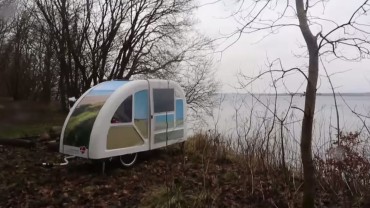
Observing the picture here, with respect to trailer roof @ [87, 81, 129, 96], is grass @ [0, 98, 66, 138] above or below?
below

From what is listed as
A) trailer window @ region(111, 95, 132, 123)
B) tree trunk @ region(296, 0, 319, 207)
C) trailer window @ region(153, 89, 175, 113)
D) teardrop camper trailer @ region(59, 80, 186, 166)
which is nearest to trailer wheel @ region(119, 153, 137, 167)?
teardrop camper trailer @ region(59, 80, 186, 166)

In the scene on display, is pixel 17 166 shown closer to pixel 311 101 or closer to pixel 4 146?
pixel 4 146

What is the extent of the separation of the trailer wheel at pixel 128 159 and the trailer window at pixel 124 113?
888mm

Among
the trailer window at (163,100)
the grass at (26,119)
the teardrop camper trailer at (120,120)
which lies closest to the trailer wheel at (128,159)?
the teardrop camper trailer at (120,120)

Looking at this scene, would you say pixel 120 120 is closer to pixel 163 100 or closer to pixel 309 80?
pixel 163 100

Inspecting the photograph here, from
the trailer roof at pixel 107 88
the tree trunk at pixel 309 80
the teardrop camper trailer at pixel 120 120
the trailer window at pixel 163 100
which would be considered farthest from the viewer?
the trailer window at pixel 163 100

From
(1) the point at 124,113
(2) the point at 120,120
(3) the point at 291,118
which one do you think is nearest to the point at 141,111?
(1) the point at 124,113

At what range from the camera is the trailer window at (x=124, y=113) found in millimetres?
8617

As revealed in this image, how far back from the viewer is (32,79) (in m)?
27.7

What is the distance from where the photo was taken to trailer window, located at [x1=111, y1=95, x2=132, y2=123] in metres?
8.62

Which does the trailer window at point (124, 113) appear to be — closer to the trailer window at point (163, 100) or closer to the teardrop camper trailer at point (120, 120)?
the teardrop camper trailer at point (120, 120)

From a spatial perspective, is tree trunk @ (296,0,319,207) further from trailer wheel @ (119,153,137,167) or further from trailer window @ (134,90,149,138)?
trailer wheel @ (119,153,137,167)

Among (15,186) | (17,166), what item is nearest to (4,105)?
(17,166)

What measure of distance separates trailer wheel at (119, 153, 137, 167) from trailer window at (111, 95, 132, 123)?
2.91ft
